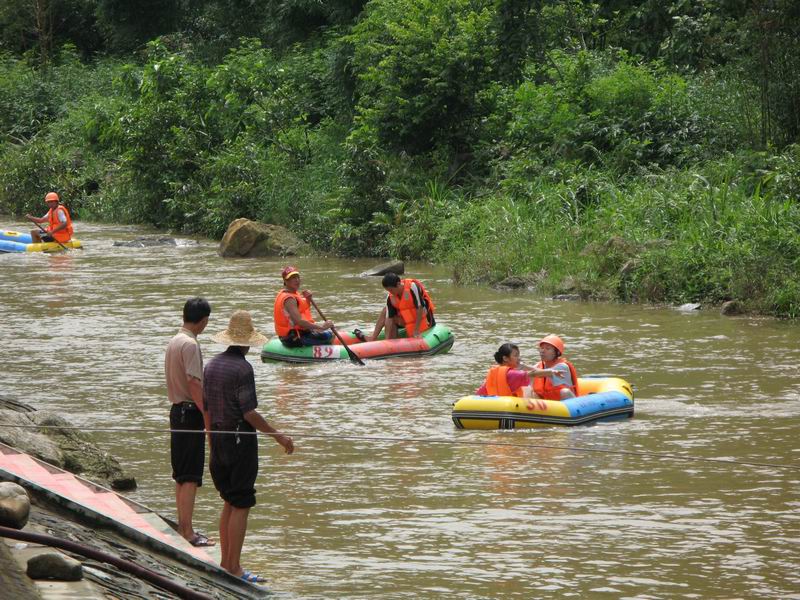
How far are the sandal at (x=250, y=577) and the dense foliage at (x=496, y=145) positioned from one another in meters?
10.7

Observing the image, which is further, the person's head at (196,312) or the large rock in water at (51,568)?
the person's head at (196,312)

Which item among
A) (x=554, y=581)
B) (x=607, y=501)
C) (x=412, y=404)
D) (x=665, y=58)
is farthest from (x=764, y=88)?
(x=554, y=581)

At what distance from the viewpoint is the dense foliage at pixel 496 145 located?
18906 millimetres

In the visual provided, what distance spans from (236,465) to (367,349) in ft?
25.5

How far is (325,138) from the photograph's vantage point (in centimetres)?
2958

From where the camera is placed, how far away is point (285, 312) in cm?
1447

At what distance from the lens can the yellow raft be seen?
1118 centimetres

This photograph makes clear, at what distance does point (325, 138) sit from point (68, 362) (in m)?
15.7

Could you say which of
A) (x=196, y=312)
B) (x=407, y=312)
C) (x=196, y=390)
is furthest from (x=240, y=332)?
(x=407, y=312)

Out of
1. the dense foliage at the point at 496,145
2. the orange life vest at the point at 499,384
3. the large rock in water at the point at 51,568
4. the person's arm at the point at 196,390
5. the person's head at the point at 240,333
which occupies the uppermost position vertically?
the dense foliage at the point at 496,145

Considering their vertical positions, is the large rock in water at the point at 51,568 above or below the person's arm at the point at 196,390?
below

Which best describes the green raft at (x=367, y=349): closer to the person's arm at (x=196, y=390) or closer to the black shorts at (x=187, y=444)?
the black shorts at (x=187, y=444)

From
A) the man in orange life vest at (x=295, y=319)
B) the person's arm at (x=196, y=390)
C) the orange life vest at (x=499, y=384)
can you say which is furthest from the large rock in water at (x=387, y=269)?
the person's arm at (x=196, y=390)

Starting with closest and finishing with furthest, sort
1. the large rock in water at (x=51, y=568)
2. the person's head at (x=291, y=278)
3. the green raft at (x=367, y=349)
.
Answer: the large rock in water at (x=51, y=568) < the person's head at (x=291, y=278) < the green raft at (x=367, y=349)
